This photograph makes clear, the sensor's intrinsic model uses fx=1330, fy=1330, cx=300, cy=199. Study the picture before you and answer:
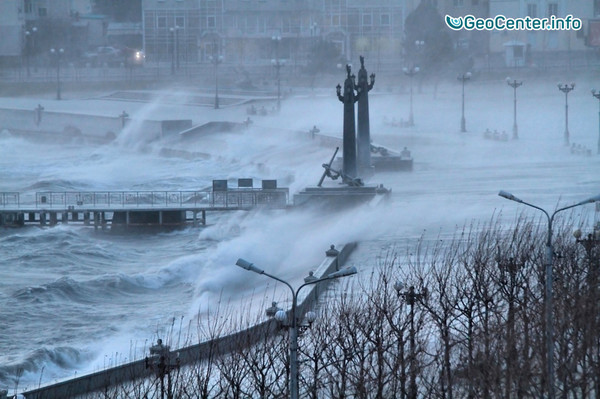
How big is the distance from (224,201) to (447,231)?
146 inches

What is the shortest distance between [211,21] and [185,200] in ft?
51.7

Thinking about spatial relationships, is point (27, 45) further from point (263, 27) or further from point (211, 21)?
point (263, 27)

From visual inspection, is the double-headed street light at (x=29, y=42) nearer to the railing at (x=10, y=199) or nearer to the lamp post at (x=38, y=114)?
the lamp post at (x=38, y=114)

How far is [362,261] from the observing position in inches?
331

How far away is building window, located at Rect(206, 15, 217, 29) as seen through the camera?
29.2 m

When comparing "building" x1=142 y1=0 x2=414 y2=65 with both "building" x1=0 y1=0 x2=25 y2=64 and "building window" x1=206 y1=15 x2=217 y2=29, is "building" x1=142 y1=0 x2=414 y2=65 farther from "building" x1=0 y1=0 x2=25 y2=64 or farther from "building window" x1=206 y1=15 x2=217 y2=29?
"building" x1=0 y1=0 x2=25 y2=64

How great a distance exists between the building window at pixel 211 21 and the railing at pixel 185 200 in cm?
1463

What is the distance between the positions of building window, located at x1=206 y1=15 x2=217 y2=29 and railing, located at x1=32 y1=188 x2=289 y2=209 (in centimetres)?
1463

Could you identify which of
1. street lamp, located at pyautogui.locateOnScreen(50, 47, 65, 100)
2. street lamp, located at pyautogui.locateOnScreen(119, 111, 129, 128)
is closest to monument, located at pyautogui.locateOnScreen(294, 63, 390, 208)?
street lamp, located at pyautogui.locateOnScreen(119, 111, 129, 128)

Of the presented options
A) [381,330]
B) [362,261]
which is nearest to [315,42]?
[362,261]

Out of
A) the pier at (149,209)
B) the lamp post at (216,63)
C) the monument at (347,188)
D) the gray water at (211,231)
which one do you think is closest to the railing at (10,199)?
the pier at (149,209)

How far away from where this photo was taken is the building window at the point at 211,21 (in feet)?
95.6

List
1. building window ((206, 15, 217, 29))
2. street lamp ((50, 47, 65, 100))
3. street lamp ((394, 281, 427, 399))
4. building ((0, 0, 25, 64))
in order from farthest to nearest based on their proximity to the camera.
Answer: building window ((206, 15, 217, 29)) → building ((0, 0, 25, 64)) → street lamp ((50, 47, 65, 100)) → street lamp ((394, 281, 427, 399))

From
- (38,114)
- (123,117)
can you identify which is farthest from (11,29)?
(123,117)
